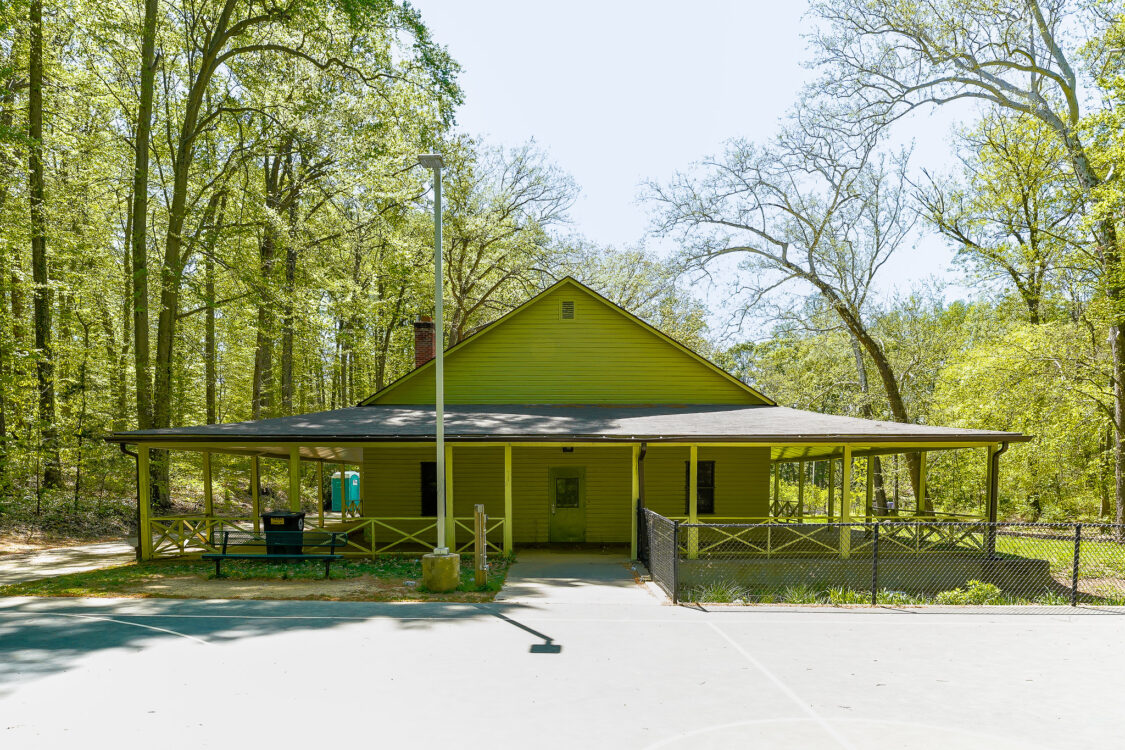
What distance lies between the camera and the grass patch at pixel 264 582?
10789mm

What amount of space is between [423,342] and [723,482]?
32.1 ft

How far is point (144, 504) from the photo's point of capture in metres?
14.1

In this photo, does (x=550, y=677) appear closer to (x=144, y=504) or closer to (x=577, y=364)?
(x=144, y=504)

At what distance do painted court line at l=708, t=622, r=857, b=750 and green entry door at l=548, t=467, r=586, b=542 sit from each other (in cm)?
976

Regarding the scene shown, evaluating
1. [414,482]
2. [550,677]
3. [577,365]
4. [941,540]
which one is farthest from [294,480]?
[941,540]

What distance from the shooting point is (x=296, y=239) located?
23.3 metres

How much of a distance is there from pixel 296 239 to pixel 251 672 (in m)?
19.2

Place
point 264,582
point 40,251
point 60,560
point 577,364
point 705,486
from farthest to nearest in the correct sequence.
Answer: point 40,251 < point 577,364 < point 705,486 < point 60,560 < point 264,582

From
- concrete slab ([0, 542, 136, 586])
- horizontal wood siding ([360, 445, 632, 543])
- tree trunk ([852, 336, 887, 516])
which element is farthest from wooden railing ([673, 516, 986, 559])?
concrete slab ([0, 542, 136, 586])

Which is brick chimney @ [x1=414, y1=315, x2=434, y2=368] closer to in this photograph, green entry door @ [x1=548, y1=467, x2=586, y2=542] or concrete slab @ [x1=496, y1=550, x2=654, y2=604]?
green entry door @ [x1=548, y1=467, x2=586, y2=542]

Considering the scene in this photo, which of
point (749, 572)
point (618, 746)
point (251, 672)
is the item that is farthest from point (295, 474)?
point (618, 746)

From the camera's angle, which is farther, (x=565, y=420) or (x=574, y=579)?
(x=565, y=420)

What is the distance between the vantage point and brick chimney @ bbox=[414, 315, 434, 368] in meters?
19.9

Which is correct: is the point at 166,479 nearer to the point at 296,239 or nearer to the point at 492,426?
the point at 296,239
